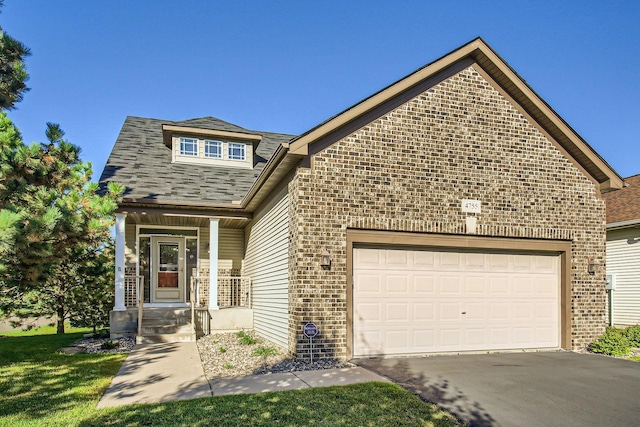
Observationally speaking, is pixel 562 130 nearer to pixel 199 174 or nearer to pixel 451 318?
pixel 451 318

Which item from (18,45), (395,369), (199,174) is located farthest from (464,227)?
(18,45)

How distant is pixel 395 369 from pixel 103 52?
480 inches

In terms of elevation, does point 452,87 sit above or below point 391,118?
above

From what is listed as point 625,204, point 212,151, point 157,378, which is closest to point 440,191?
point 157,378

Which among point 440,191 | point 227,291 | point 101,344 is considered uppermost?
point 440,191

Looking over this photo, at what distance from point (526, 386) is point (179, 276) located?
36.2ft

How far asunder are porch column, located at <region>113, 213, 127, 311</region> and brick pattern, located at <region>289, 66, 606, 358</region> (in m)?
5.45

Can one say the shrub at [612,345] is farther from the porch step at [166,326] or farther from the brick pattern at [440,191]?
the porch step at [166,326]

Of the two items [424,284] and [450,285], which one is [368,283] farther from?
[450,285]

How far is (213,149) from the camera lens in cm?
1661

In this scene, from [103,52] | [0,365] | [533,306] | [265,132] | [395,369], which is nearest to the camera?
[395,369]

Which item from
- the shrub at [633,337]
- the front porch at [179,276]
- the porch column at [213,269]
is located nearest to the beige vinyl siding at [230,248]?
the front porch at [179,276]

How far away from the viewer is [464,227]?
32.8ft

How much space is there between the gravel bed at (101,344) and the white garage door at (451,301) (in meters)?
5.52
